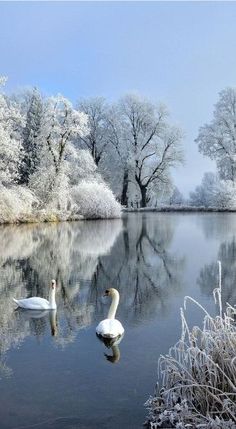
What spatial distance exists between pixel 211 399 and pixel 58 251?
42.4ft

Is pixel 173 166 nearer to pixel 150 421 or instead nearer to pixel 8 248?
pixel 8 248

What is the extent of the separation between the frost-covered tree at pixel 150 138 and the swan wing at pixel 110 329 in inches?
1896

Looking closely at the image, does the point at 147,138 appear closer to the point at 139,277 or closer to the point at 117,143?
the point at 117,143

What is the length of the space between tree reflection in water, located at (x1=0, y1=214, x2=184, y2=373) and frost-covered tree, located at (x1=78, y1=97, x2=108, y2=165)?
35.7 meters

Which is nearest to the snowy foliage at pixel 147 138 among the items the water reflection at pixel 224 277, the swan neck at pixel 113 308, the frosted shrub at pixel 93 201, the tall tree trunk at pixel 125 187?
the tall tree trunk at pixel 125 187

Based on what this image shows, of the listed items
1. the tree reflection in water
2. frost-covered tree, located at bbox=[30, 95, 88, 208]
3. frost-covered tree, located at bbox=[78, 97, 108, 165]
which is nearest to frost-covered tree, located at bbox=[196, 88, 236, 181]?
frost-covered tree, located at bbox=[78, 97, 108, 165]

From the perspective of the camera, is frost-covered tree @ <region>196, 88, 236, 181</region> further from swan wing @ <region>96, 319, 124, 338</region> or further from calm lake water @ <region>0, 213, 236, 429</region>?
swan wing @ <region>96, 319, 124, 338</region>

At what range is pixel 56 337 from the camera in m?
7.18

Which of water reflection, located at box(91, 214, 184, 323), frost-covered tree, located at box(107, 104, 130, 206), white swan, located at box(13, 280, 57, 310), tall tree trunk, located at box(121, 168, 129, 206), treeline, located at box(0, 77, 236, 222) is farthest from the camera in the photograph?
tall tree trunk, located at box(121, 168, 129, 206)

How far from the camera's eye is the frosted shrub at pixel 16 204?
28828mm

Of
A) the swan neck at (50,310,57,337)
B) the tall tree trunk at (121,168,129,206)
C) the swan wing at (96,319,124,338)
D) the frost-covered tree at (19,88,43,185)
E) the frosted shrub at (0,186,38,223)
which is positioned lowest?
the swan neck at (50,310,57,337)

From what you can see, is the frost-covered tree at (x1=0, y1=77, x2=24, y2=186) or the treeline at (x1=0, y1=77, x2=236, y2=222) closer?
the frost-covered tree at (x1=0, y1=77, x2=24, y2=186)

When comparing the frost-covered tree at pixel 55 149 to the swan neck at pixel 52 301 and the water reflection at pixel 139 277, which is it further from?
the swan neck at pixel 52 301

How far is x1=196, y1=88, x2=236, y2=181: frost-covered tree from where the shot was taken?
52906 millimetres
